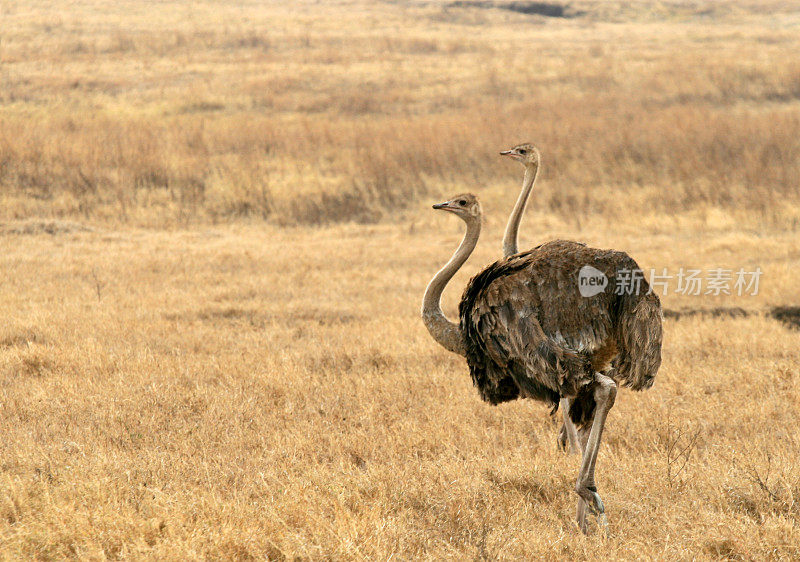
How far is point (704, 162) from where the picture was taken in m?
19.5

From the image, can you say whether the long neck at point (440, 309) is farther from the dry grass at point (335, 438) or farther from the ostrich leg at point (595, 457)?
the ostrich leg at point (595, 457)

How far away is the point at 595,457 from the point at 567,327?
711 mm

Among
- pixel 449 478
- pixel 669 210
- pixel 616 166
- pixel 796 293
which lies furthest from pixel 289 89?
pixel 449 478

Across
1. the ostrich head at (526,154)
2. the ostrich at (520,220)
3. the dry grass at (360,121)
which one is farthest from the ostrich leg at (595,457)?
the dry grass at (360,121)

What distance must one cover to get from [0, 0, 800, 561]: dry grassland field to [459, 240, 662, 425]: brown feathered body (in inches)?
30.6

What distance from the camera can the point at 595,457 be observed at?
455 cm

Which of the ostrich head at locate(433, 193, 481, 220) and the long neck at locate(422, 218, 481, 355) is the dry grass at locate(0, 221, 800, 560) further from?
the ostrich head at locate(433, 193, 481, 220)

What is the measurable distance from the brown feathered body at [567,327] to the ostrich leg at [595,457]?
9cm

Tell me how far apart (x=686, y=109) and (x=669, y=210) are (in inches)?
267

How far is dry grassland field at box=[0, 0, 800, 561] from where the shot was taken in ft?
15.6

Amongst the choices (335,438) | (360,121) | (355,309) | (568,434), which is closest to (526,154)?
(355,309)

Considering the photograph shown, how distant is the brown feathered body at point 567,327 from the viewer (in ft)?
15.4

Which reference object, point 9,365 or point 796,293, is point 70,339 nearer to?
point 9,365

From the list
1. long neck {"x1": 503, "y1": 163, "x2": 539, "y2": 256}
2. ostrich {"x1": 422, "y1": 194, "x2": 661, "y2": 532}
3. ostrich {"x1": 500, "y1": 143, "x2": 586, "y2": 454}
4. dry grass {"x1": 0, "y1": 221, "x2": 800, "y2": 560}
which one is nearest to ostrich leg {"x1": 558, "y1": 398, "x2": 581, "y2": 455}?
ostrich {"x1": 500, "y1": 143, "x2": 586, "y2": 454}
